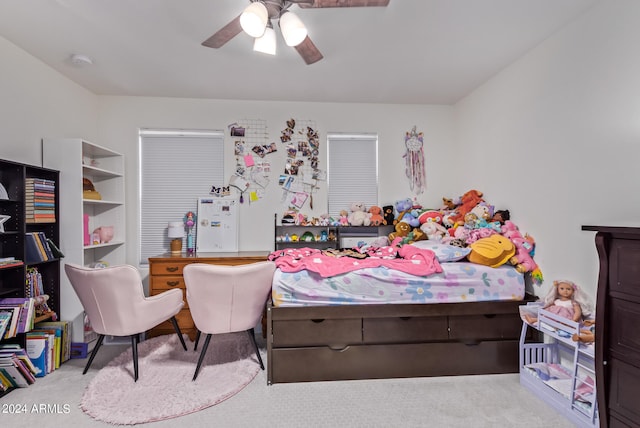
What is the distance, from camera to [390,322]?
245 cm

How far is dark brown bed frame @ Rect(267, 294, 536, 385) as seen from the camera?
238 centimetres

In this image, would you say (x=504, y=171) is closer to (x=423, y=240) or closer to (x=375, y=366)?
(x=423, y=240)

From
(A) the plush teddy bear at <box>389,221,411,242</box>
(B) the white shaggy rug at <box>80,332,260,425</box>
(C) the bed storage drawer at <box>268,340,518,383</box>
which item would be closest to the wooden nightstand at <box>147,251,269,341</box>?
(B) the white shaggy rug at <box>80,332,260,425</box>

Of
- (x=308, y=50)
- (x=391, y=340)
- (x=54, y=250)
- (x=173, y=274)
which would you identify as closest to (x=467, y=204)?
(x=391, y=340)

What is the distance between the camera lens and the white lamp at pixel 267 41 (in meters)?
2.05

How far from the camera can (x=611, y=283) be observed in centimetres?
155

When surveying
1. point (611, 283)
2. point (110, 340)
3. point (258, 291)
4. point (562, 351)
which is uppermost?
point (611, 283)

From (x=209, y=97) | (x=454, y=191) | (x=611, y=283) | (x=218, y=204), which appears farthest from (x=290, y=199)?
(x=611, y=283)

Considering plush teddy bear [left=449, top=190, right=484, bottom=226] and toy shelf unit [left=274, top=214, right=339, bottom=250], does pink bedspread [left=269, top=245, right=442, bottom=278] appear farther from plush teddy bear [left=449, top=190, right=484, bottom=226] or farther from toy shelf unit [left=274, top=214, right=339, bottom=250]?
toy shelf unit [left=274, top=214, right=339, bottom=250]

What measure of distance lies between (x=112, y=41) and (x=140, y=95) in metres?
1.22

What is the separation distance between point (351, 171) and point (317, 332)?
2082 millimetres

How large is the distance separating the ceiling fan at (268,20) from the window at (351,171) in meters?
1.74

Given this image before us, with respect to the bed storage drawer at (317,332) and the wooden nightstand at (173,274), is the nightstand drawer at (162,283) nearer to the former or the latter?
the wooden nightstand at (173,274)

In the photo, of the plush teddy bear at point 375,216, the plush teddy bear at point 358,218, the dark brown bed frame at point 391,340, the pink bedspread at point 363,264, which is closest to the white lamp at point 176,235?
the pink bedspread at point 363,264
